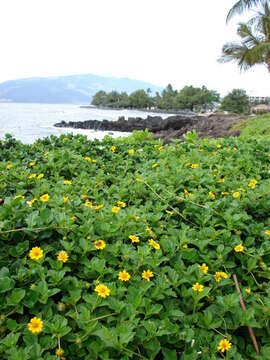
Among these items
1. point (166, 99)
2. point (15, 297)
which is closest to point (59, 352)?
point (15, 297)

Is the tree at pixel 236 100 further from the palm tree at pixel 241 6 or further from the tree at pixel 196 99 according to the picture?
the palm tree at pixel 241 6

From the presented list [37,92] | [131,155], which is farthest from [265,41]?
[37,92]

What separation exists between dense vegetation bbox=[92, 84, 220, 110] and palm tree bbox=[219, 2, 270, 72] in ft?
135

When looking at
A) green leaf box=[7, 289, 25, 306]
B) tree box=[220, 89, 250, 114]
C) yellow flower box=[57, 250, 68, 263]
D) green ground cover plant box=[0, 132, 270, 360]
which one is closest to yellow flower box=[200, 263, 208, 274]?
green ground cover plant box=[0, 132, 270, 360]

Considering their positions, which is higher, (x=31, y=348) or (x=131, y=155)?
(x=131, y=155)

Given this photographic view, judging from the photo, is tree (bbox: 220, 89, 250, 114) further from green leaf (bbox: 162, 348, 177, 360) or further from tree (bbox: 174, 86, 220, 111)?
green leaf (bbox: 162, 348, 177, 360)

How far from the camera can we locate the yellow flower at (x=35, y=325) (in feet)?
2.67

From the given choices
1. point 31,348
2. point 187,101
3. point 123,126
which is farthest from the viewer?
point 187,101

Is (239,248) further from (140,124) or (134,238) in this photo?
(140,124)

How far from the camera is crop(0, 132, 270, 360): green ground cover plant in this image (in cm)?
85

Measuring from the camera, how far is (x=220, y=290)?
1087mm

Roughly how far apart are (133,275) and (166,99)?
67.0m

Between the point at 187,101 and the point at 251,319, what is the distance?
61.0 metres

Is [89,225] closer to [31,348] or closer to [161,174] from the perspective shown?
[31,348]
